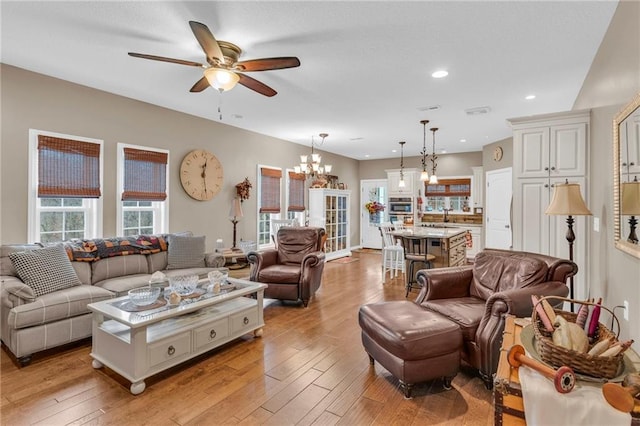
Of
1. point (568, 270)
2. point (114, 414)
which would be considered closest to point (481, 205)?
point (568, 270)

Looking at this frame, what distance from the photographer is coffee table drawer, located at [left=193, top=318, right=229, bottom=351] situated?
2.66 m

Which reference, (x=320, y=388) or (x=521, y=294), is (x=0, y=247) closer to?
(x=320, y=388)

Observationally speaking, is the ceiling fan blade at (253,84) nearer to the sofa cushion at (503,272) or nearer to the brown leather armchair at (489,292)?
the brown leather armchair at (489,292)

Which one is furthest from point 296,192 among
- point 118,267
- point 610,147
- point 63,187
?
point 610,147

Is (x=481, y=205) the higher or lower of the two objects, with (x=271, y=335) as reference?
Result: higher

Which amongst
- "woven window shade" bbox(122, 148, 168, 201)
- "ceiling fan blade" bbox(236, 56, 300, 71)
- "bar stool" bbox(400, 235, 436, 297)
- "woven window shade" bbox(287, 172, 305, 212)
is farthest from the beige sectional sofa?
"woven window shade" bbox(287, 172, 305, 212)

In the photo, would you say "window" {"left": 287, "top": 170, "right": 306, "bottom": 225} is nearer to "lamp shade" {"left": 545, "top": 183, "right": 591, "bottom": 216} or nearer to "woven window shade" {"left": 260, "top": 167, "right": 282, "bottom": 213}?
"woven window shade" {"left": 260, "top": 167, "right": 282, "bottom": 213}

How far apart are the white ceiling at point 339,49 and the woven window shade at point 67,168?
0.76 metres

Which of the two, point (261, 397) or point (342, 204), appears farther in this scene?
point (342, 204)

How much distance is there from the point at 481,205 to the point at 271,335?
21.7ft

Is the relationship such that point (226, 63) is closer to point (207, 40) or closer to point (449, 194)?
point (207, 40)

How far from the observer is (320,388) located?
2.35 meters

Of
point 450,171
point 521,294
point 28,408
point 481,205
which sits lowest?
point 28,408

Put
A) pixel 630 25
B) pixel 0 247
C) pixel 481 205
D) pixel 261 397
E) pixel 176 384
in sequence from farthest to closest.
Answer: pixel 481 205 < pixel 0 247 < pixel 176 384 < pixel 261 397 < pixel 630 25
